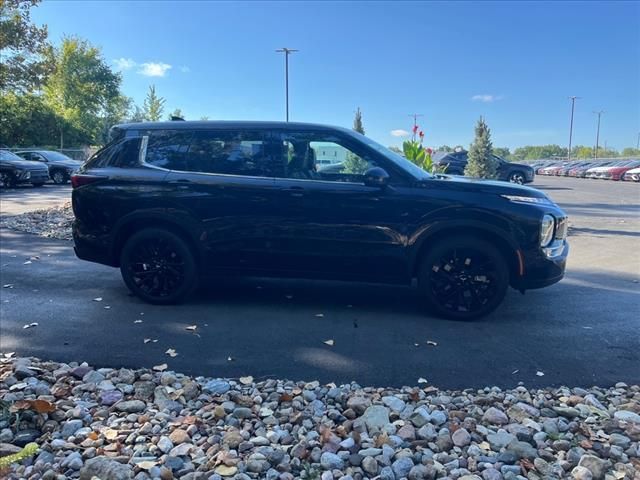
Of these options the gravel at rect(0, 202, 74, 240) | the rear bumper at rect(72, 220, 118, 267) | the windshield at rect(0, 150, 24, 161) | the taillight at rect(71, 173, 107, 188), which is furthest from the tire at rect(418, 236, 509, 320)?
the windshield at rect(0, 150, 24, 161)

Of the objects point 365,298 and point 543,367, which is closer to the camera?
point 543,367

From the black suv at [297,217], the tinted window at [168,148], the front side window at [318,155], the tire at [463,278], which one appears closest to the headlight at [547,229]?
the black suv at [297,217]

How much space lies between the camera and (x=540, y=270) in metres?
4.65

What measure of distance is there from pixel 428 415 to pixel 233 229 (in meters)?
2.78

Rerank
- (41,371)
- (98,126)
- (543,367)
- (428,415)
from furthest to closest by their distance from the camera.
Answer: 1. (98,126)
2. (543,367)
3. (41,371)
4. (428,415)

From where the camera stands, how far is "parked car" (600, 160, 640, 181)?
123 feet

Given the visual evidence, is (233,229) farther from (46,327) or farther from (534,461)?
(534,461)

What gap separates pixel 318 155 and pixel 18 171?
1858cm

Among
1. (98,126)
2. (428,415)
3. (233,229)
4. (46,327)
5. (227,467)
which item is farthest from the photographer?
(98,126)

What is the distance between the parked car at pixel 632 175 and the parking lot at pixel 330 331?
33.8 metres

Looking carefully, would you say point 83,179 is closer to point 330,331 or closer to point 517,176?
point 330,331

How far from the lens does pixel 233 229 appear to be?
4.99 meters

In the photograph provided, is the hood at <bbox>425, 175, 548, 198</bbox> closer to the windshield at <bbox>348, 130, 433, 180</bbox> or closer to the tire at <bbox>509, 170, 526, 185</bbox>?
the windshield at <bbox>348, 130, 433, 180</bbox>

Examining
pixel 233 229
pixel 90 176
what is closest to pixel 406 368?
pixel 233 229
